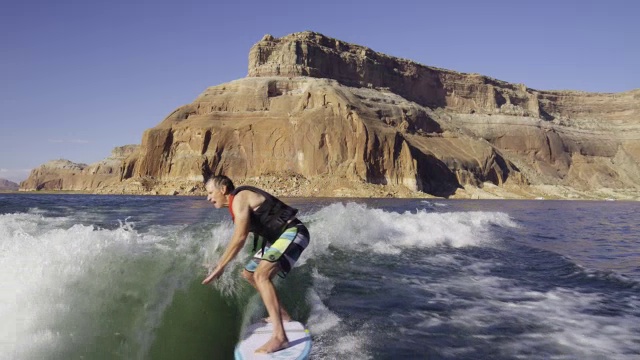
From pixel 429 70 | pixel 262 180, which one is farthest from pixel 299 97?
pixel 429 70

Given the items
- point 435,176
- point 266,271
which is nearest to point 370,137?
point 435,176

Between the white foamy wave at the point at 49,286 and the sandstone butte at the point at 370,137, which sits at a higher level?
the sandstone butte at the point at 370,137

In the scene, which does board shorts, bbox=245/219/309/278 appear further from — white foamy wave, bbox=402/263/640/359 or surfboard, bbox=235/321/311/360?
white foamy wave, bbox=402/263/640/359

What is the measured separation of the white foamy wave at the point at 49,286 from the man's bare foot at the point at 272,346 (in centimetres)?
187

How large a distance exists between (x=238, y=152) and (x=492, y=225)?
215ft

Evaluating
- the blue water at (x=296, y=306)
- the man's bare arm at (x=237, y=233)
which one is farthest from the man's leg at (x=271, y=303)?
the blue water at (x=296, y=306)

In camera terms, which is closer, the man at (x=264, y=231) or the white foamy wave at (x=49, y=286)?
the white foamy wave at (x=49, y=286)

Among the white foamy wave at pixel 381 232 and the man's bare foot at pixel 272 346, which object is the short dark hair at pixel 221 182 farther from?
the white foamy wave at pixel 381 232

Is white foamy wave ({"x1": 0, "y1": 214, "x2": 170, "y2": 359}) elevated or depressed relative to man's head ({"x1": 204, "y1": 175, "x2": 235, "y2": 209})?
depressed

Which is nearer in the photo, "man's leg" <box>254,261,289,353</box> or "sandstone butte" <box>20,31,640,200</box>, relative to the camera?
"man's leg" <box>254,261,289,353</box>

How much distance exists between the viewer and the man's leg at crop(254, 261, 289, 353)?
203 inches

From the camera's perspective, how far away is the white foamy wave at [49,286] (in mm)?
4852

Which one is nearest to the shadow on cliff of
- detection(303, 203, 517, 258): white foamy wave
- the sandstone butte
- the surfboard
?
the sandstone butte

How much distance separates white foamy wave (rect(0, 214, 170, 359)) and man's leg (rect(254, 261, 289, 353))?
1.84m
